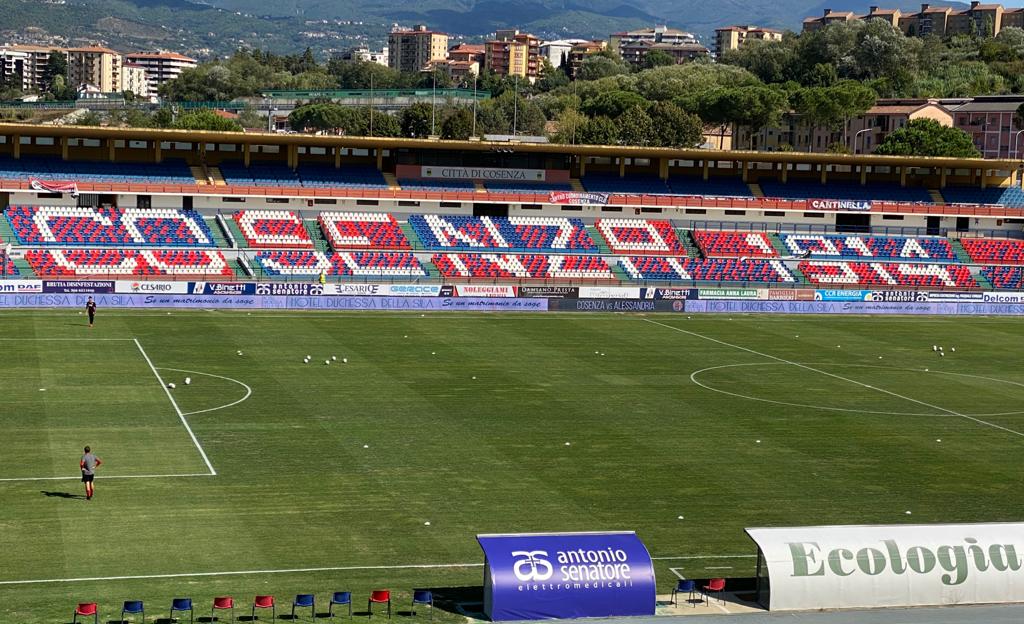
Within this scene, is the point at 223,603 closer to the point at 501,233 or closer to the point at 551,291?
the point at 551,291

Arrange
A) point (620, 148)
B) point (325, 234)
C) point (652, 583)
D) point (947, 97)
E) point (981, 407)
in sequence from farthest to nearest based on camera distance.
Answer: point (947, 97) < point (620, 148) < point (325, 234) < point (981, 407) < point (652, 583)

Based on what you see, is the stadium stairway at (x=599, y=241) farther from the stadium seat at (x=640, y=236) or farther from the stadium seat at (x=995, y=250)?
the stadium seat at (x=995, y=250)

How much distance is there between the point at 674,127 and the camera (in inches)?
5930

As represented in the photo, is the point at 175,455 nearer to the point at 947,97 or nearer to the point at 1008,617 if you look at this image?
the point at 1008,617

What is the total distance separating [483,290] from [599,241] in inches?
559

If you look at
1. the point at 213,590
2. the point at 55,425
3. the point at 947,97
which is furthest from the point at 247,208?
the point at 947,97

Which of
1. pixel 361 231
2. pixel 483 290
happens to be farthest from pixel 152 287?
pixel 483 290

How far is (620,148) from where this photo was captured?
3681 inches

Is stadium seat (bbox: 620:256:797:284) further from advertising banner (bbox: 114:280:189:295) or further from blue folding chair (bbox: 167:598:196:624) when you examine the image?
blue folding chair (bbox: 167:598:196:624)

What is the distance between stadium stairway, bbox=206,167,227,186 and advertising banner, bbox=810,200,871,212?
40815 millimetres

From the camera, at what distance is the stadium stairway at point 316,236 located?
82125 mm

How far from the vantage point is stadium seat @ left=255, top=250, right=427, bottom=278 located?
256 feet

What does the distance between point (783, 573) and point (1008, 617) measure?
174 inches

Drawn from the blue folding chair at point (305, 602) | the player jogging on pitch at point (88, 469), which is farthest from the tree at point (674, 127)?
the blue folding chair at point (305, 602)
